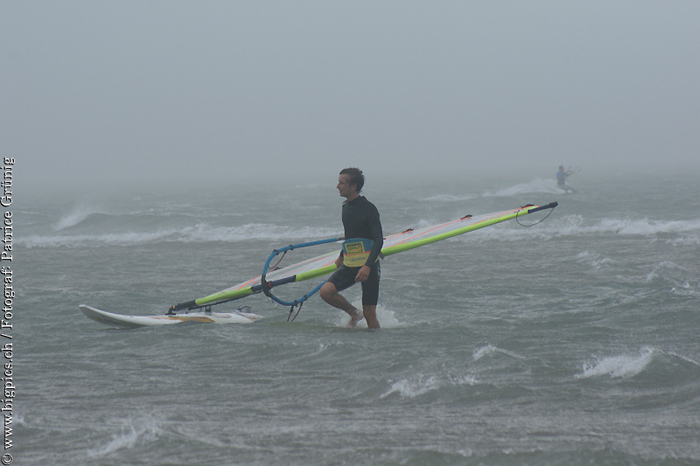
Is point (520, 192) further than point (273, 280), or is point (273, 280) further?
point (520, 192)

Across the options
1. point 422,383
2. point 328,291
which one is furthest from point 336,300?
point 422,383

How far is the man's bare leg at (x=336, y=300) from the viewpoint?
5.43 metres

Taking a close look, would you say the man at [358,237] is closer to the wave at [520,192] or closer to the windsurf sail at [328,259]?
the windsurf sail at [328,259]

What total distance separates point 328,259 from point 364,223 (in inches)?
52.9

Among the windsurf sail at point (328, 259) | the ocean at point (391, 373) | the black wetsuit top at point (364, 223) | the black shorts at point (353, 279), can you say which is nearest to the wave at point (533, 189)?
the ocean at point (391, 373)

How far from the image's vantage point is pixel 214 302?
638cm

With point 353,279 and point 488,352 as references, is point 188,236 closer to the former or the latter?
point 353,279

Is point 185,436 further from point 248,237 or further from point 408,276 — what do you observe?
point 248,237

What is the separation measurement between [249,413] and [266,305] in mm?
4116

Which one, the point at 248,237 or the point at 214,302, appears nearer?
the point at 214,302

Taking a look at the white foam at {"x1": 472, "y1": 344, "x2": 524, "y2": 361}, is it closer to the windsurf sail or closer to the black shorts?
the black shorts

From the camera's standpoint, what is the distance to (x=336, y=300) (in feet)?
18.3

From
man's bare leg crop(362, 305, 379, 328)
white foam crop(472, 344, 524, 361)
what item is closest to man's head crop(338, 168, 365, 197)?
man's bare leg crop(362, 305, 379, 328)

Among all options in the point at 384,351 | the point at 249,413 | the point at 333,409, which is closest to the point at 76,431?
the point at 249,413
